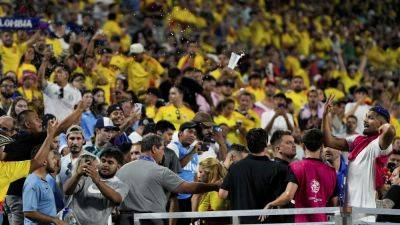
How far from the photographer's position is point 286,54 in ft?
84.8

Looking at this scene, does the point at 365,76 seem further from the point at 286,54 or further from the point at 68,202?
the point at 68,202

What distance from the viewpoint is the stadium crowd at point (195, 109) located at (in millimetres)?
10570

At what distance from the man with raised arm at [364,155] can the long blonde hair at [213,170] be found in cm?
115

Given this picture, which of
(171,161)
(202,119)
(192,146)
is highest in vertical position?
(202,119)

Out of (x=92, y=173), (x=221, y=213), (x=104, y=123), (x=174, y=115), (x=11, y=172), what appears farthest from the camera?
(x=174, y=115)

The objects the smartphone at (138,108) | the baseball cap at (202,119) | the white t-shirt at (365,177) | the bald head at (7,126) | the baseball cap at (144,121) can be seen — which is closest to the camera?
the white t-shirt at (365,177)

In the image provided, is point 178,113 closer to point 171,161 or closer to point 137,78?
point 137,78

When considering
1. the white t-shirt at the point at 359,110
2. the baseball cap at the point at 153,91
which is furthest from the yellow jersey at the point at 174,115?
the white t-shirt at the point at 359,110

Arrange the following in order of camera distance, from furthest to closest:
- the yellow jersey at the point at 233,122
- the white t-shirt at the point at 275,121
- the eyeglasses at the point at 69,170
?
the white t-shirt at the point at 275,121 < the yellow jersey at the point at 233,122 < the eyeglasses at the point at 69,170

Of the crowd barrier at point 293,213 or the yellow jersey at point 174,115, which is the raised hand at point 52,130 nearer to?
the crowd barrier at point 293,213

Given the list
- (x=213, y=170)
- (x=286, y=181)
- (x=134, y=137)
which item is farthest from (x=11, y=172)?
(x=134, y=137)

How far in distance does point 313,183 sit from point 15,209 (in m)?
2.81

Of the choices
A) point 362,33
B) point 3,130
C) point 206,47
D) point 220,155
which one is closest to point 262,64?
point 206,47

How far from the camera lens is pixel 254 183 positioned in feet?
34.6
